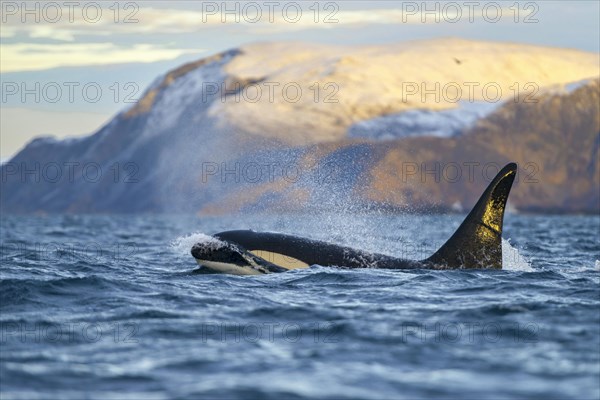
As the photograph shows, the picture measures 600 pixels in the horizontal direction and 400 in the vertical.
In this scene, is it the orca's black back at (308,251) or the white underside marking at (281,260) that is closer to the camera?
the white underside marking at (281,260)

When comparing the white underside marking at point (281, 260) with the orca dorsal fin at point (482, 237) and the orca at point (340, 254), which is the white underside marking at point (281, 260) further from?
the orca dorsal fin at point (482, 237)

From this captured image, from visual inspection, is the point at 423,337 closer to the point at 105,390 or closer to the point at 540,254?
the point at 105,390

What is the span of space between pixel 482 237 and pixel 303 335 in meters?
8.54

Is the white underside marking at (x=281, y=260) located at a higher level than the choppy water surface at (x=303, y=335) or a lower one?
higher

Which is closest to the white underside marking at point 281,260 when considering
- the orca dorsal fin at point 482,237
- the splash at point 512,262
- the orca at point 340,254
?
the orca at point 340,254

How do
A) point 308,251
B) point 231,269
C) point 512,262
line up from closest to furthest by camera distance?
point 231,269 < point 308,251 < point 512,262

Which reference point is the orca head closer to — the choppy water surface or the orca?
the orca

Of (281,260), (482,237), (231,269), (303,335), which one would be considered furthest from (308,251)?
(303,335)

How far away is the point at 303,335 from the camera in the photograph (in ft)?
48.3

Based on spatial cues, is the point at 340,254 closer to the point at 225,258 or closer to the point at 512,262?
the point at 225,258

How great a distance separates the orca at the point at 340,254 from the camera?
72.3 feet

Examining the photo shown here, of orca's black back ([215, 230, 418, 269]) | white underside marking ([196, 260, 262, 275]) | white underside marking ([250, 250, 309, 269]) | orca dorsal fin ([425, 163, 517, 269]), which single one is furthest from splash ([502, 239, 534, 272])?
white underside marking ([196, 260, 262, 275])

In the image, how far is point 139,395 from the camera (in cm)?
1137

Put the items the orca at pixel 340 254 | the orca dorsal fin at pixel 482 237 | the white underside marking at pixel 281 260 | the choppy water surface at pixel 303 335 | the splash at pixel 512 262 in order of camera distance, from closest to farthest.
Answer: the choppy water surface at pixel 303 335 → the orca dorsal fin at pixel 482 237 → the orca at pixel 340 254 → the white underside marking at pixel 281 260 → the splash at pixel 512 262
